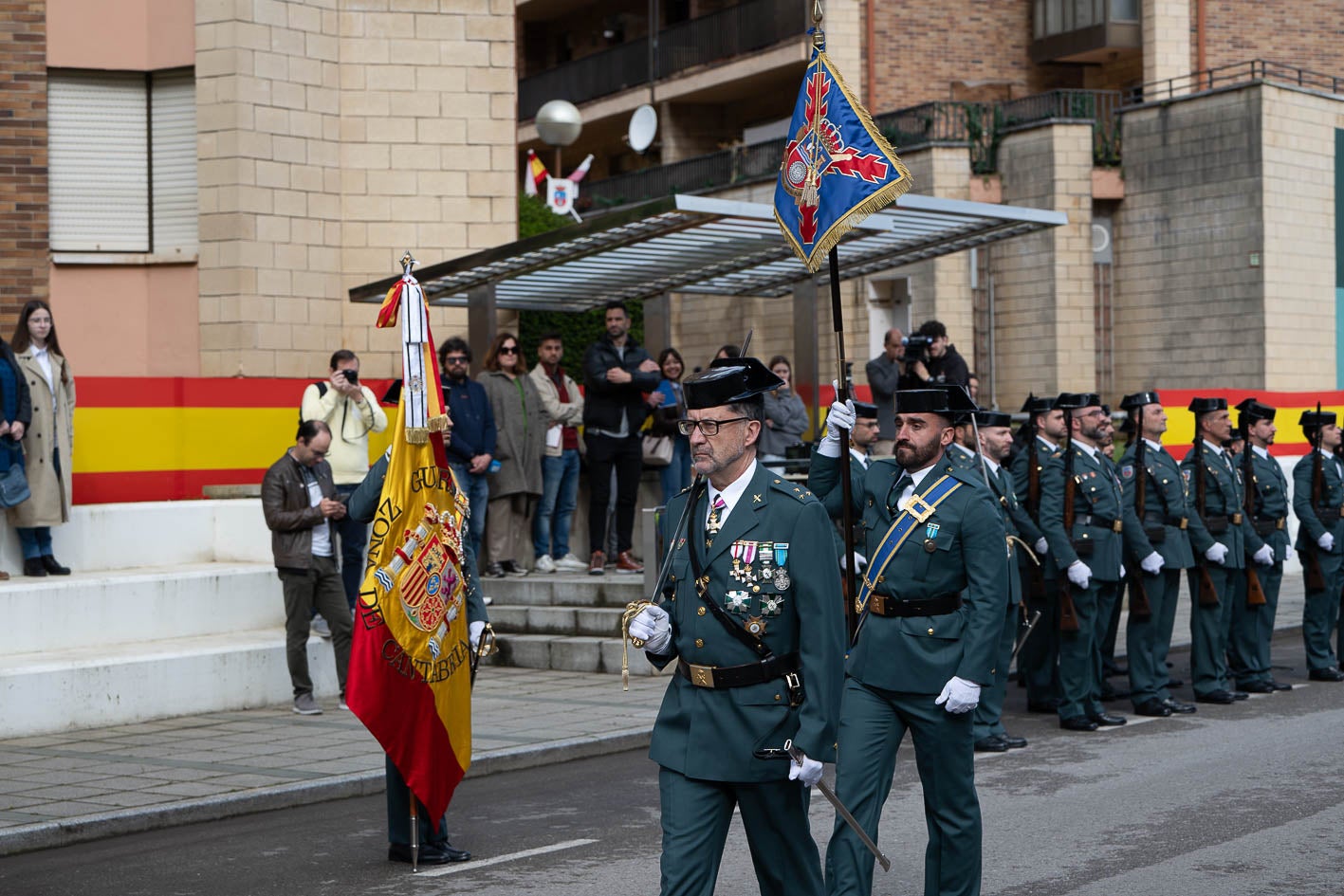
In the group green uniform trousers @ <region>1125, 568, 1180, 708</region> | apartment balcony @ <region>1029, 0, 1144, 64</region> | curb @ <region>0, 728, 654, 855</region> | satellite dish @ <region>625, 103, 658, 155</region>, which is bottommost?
curb @ <region>0, 728, 654, 855</region>

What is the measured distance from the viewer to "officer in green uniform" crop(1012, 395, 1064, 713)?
39.5 feet

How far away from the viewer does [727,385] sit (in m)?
5.30

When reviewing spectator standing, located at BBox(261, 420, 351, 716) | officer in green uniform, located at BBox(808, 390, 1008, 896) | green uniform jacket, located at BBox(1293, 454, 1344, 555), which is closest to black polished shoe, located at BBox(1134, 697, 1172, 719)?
green uniform jacket, located at BBox(1293, 454, 1344, 555)

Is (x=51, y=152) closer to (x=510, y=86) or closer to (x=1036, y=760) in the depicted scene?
(x=510, y=86)

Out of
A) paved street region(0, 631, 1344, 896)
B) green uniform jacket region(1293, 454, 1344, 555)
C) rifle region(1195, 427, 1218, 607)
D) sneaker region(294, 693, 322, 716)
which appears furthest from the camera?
green uniform jacket region(1293, 454, 1344, 555)

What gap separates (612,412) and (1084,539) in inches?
188

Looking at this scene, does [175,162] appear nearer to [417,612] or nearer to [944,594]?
[417,612]

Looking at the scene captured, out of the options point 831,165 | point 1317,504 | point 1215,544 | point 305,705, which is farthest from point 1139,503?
point 305,705

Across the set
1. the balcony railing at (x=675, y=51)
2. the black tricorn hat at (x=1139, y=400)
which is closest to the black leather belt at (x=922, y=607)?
the black tricorn hat at (x=1139, y=400)

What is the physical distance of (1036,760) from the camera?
10.5 m

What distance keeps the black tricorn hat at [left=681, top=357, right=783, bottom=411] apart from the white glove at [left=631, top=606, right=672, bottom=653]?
A: 646 mm

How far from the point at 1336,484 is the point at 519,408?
7.06 m

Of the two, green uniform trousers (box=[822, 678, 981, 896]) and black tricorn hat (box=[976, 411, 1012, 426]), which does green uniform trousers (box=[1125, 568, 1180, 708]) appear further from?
green uniform trousers (box=[822, 678, 981, 896])

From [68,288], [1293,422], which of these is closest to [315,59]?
[68,288]
